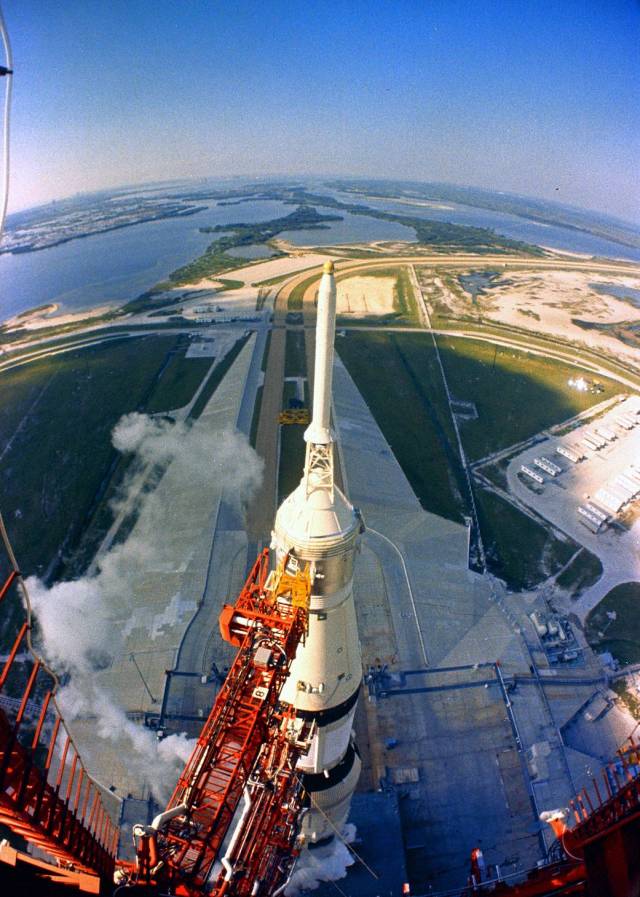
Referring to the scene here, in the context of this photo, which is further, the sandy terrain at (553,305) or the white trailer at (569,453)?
the sandy terrain at (553,305)

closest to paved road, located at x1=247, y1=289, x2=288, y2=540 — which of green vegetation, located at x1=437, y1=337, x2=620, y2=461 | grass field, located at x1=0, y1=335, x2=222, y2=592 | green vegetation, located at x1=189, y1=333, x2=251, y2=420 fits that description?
green vegetation, located at x1=189, y1=333, x2=251, y2=420

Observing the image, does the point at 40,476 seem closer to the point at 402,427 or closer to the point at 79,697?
the point at 79,697

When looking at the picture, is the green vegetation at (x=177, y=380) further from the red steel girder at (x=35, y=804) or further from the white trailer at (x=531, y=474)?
the red steel girder at (x=35, y=804)

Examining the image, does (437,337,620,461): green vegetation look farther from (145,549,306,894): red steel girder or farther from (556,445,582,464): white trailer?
(145,549,306,894): red steel girder

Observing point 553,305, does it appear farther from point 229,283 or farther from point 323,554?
point 323,554

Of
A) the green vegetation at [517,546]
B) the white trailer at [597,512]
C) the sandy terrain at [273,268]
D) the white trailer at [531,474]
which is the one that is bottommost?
the green vegetation at [517,546]

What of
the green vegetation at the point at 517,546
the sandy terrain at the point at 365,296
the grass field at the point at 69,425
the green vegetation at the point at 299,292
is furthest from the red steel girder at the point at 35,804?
the green vegetation at the point at 299,292
